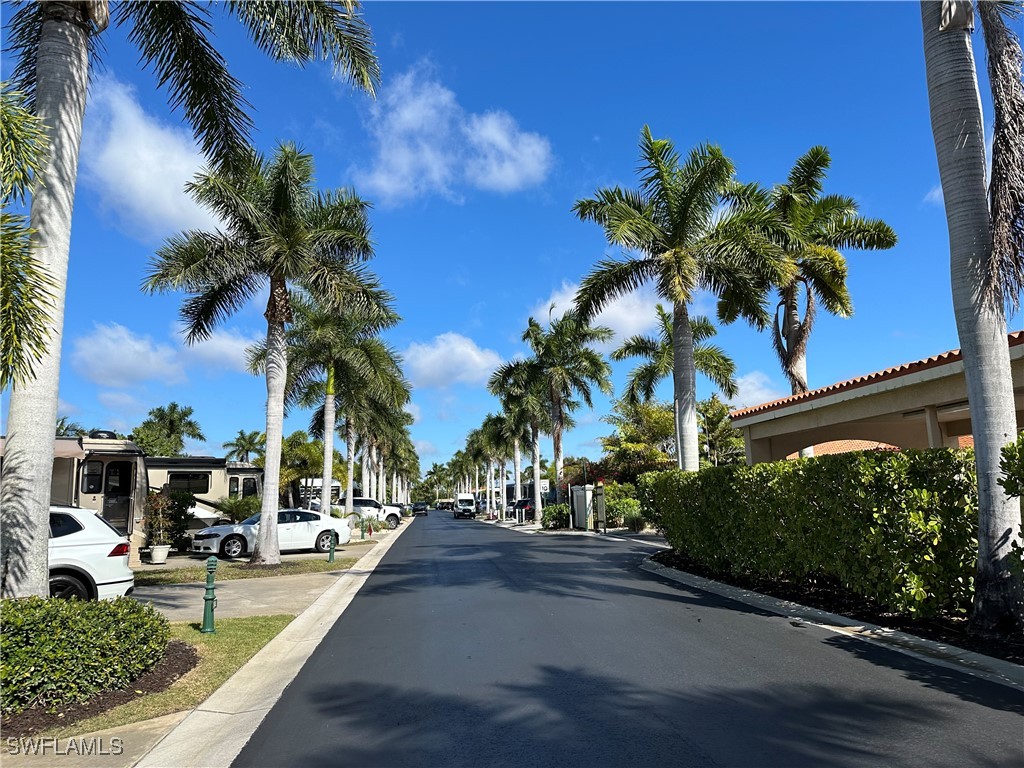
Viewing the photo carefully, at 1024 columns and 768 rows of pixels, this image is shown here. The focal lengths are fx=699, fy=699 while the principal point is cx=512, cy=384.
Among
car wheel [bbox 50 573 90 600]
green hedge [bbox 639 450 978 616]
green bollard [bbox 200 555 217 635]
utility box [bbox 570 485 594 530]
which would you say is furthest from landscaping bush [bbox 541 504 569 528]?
car wheel [bbox 50 573 90 600]

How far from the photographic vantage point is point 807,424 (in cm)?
1717

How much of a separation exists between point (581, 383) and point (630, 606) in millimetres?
28850

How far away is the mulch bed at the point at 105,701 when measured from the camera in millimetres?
5305

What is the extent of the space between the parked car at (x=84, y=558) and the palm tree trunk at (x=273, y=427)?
7752 mm

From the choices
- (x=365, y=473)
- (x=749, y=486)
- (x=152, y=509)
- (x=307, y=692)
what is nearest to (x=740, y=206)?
(x=749, y=486)

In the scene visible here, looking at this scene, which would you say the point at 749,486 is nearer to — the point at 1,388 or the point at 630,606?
the point at 630,606

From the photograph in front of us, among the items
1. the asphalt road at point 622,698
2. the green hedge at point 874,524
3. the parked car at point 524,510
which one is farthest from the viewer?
the parked car at point 524,510

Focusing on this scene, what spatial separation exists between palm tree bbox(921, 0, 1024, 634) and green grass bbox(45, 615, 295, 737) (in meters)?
8.02

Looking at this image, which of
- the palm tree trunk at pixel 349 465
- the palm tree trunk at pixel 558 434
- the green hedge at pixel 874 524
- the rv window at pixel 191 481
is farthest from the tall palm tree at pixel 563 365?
the green hedge at pixel 874 524

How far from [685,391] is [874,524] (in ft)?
27.3

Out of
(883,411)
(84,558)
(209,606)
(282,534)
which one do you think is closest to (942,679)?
(209,606)

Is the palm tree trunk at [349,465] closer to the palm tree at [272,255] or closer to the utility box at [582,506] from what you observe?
the utility box at [582,506]

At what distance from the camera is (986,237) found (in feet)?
26.9

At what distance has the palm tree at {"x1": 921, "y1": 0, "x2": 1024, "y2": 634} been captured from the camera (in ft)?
25.0
